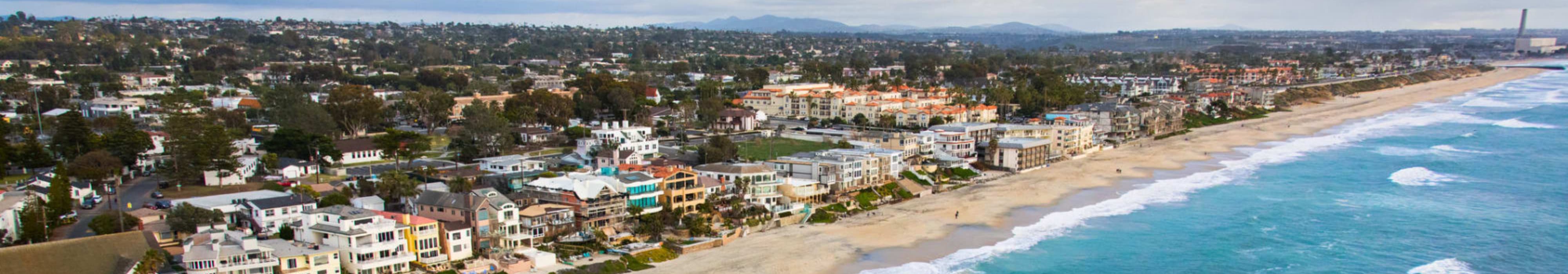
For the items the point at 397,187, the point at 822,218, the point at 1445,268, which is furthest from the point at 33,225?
the point at 1445,268

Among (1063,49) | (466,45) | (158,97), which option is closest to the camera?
(158,97)

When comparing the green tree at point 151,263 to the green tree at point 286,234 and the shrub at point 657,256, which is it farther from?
the shrub at point 657,256

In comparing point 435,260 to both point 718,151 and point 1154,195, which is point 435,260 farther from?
point 1154,195

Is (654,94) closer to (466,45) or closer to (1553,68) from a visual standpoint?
(466,45)

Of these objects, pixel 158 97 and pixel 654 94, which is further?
pixel 654 94

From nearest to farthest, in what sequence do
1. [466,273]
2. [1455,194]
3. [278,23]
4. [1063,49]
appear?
[466,273], [1455,194], [278,23], [1063,49]

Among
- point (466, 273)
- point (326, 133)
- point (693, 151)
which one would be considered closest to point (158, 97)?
point (326, 133)

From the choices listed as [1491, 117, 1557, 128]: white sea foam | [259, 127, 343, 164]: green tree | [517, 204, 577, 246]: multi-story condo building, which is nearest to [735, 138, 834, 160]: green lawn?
[517, 204, 577, 246]: multi-story condo building
